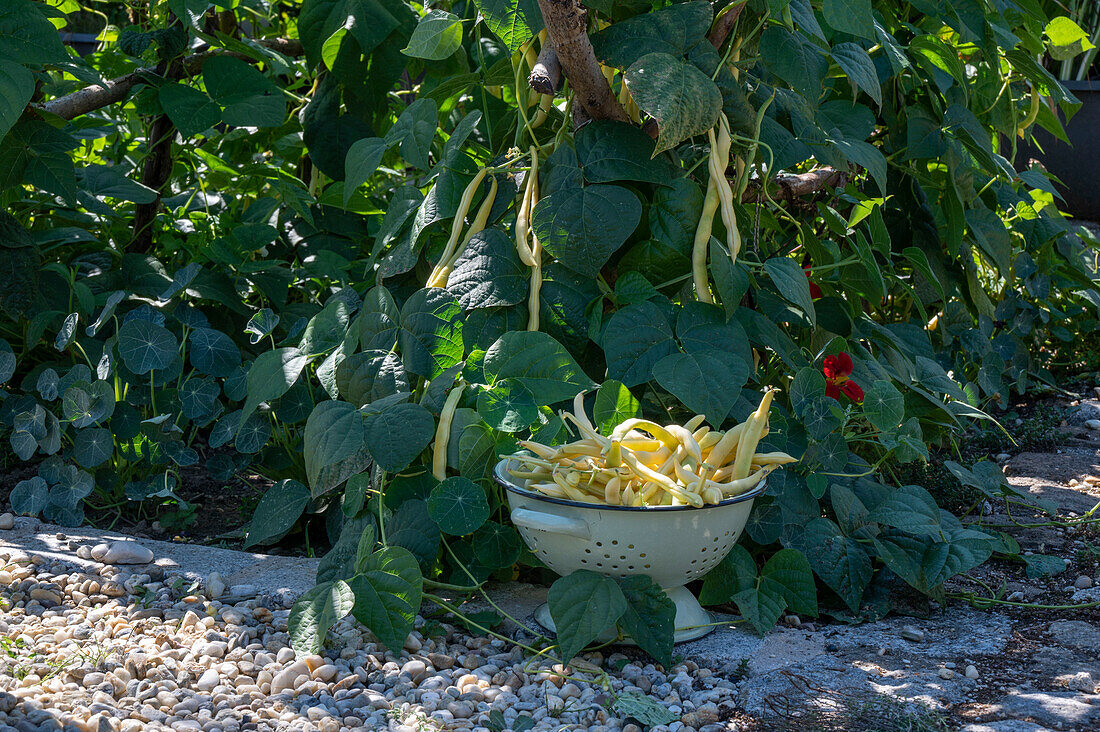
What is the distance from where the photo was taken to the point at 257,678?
1.18m

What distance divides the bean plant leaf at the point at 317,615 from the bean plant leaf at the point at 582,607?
0.27 meters

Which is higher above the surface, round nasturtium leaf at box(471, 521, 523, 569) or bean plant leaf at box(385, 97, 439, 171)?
bean plant leaf at box(385, 97, 439, 171)

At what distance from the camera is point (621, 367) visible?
53.4 inches

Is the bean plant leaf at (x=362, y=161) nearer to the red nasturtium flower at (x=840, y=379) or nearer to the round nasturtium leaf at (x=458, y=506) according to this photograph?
the round nasturtium leaf at (x=458, y=506)

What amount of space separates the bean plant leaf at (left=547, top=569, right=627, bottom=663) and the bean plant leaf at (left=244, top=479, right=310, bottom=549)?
575 millimetres

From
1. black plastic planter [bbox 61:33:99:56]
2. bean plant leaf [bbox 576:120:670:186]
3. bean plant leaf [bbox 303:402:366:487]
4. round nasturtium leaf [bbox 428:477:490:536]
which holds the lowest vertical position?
round nasturtium leaf [bbox 428:477:490:536]

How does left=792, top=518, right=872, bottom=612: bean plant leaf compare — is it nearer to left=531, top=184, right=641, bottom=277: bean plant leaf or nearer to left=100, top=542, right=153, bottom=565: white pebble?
left=531, top=184, right=641, bottom=277: bean plant leaf

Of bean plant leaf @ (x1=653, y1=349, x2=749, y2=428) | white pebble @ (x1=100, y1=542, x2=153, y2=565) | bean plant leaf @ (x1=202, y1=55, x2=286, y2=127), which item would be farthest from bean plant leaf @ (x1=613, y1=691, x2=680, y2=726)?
bean plant leaf @ (x1=202, y1=55, x2=286, y2=127)

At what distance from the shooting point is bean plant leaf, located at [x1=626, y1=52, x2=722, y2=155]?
4.15 ft

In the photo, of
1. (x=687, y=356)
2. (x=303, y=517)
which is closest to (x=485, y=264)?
(x=687, y=356)

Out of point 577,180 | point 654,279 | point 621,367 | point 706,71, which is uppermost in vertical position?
→ point 706,71

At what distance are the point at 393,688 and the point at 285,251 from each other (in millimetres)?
1391

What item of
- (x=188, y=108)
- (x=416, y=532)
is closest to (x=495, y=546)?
(x=416, y=532)

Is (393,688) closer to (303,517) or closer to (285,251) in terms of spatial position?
(303,517)
